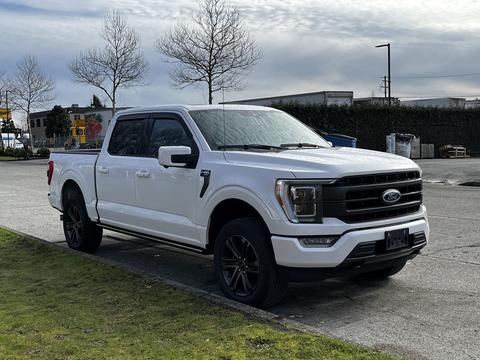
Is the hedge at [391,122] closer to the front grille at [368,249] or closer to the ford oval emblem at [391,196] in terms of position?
the ford oval emblem at [391,196]

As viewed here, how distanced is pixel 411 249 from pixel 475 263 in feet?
6.64

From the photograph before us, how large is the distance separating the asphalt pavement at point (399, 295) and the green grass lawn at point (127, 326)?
0.53m

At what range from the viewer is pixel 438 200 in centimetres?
1328

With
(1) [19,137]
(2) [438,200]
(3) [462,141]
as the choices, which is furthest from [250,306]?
(1) [19,137]

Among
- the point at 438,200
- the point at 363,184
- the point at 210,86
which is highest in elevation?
the point at 210,86

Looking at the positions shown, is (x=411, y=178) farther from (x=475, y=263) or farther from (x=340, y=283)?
(x=475, y=263)

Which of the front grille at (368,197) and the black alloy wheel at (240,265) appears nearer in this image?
A: the front grille at (368,197)

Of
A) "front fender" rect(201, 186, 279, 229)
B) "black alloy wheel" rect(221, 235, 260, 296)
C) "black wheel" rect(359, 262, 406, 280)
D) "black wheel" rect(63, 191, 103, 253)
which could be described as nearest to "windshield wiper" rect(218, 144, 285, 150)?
"front fender" rect(201, 186, 279, 229)

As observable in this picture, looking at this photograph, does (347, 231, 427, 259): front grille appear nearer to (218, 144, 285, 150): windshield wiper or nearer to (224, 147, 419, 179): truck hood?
(224, 147, 419, 179): truck hood

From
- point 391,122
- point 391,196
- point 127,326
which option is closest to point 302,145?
point 391,196

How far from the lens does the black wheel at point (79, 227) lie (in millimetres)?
7645

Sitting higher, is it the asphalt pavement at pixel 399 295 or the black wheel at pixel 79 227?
the black wheel at pixel 79 227

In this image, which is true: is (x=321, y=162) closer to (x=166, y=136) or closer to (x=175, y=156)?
(x=175, y=156)

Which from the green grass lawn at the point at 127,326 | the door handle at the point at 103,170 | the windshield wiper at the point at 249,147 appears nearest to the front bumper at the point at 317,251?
the green grass lawn at the point at 127,326
